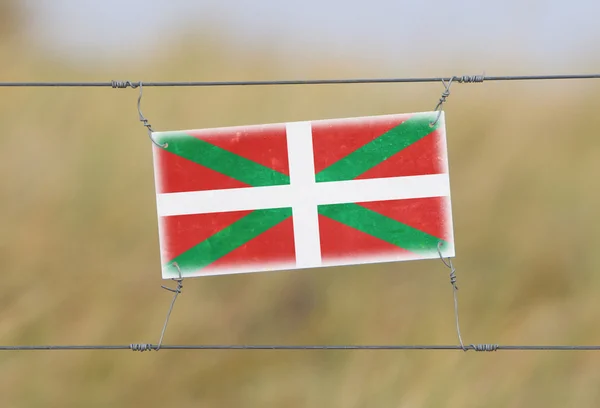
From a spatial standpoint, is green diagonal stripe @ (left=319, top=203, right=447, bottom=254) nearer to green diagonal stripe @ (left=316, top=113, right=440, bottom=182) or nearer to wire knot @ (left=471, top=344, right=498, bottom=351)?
green diagonal stripe @ (left=316, top=113, right=440, bottom=182)

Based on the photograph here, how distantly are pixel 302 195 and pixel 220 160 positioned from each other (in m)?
0.32

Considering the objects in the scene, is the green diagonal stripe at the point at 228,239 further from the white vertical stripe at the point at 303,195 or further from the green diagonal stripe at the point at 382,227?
the green diagonal stripe at the point at 382,227

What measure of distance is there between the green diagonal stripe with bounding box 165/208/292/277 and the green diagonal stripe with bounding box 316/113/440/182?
22cm

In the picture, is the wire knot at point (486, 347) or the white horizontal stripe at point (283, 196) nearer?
the wire knot at point (486, 347)

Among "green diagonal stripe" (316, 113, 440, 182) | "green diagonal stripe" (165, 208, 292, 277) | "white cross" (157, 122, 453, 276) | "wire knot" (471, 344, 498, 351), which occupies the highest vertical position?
"green diagonal stripe" (316, 113, 440, 182)

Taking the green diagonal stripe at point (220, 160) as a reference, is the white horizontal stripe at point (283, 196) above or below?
below

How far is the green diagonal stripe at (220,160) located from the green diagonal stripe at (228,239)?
117 millimetres

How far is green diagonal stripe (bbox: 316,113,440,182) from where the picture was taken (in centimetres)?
236

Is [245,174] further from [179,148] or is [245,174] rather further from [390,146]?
[390,146]

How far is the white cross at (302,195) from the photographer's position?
2.37 m

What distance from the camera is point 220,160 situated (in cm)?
239

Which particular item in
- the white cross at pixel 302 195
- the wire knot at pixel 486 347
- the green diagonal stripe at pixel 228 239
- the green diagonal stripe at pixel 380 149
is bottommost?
the wire knot at pixel 486 347

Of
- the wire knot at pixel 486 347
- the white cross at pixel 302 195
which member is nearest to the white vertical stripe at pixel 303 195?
the white cross at pixel 302 195

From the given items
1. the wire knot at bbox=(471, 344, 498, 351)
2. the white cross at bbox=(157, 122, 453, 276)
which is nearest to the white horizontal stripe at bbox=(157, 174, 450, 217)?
the white cross at bbox=(157, 122, 453, 276)
